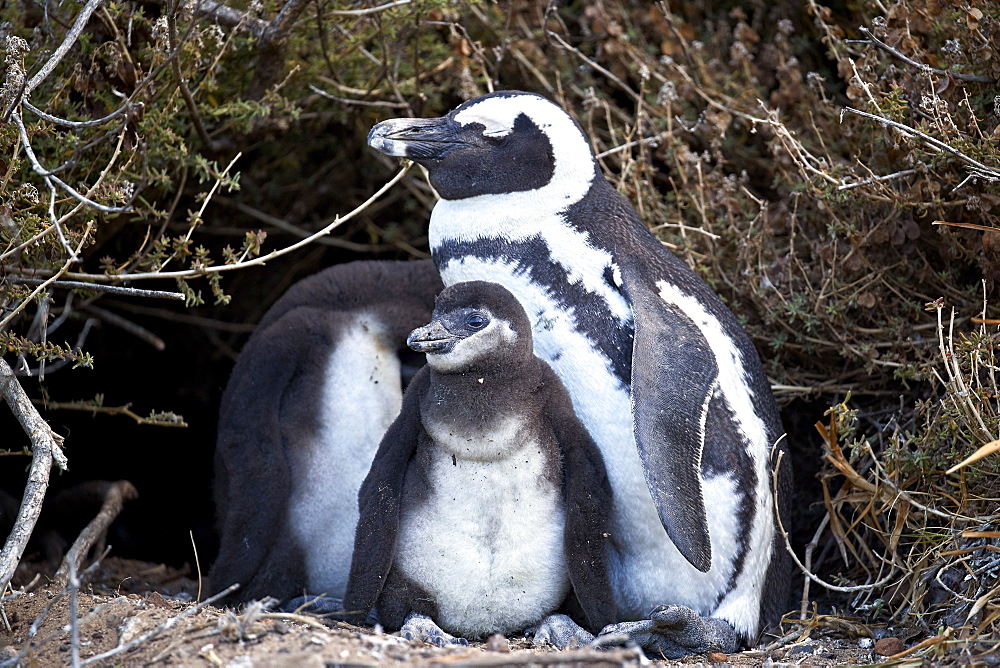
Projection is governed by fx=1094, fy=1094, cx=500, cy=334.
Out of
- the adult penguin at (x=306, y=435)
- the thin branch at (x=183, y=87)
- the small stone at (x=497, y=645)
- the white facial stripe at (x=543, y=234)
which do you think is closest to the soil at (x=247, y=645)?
the small stone at (x=497, y=645)

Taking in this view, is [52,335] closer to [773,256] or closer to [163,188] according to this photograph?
[163,188]

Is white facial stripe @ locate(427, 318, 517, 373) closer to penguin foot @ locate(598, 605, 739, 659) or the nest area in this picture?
the nest area

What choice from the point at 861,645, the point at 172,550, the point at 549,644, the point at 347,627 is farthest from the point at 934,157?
the point at 172,550

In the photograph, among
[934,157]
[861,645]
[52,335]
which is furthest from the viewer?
[52,335]

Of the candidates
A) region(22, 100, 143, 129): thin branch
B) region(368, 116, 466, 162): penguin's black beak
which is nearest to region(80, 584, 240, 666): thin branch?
region(22, 100, 143, 129): thin branch

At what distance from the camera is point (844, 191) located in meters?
A: 3.07

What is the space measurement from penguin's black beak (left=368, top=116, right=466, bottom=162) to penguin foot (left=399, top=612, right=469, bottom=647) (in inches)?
45.0

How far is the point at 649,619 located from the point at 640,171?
5.42 ft

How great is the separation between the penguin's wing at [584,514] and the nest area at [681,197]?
507 mm

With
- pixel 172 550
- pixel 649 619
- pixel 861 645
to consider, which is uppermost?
pixel 649 619

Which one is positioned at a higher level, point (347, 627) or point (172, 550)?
point (347, 627)

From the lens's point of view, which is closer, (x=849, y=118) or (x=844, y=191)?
(x=844, y=191)

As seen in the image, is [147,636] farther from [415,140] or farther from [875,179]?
[875,179]

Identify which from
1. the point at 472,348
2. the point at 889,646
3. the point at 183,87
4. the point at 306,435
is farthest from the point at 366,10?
the point at 889,646
